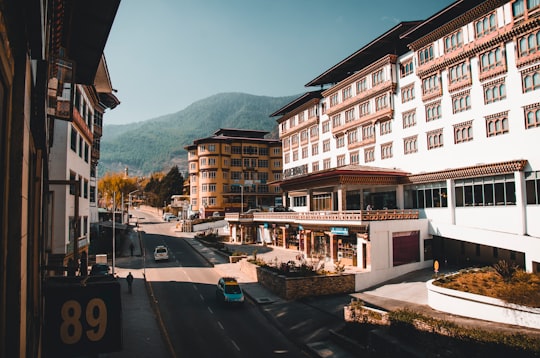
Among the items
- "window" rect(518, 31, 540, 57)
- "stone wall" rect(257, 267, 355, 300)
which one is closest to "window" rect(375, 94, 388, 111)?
"window" rect(518, 31, 540, 57)

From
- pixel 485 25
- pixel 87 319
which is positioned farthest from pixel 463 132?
pixel 87 319

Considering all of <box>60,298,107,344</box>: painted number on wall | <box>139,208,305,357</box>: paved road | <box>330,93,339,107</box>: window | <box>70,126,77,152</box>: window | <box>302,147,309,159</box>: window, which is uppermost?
<box>330,93,339,107</box>: window

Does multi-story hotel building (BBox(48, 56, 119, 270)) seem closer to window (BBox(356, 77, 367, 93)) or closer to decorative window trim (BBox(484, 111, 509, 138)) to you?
decorative window trim (BBox(484, 111, 509, 138))

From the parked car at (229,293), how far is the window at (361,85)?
92.1ft

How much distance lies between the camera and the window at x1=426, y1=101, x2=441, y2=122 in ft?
119

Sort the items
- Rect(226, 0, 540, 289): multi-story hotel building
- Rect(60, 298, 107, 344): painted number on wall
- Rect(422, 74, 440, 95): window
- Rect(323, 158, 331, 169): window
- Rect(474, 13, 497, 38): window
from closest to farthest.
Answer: Rect(60, 298, 107, 344): painted number on wall < Rect(226, 0, 540, 289): multi-story hotel building < Rect(474, 13, 497, 38): window < Rect(422, 74, 440, 95): window < Rect(323, 158, 331, 169): window

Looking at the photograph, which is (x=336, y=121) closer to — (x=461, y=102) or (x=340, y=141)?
(x=340, y=141)

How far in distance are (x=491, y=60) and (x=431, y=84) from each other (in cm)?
643

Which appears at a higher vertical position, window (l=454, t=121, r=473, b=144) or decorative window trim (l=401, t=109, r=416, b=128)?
decorative window trim (l=401, t=109, r=416, b=128)

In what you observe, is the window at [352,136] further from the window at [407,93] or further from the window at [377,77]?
the window at [407,93]

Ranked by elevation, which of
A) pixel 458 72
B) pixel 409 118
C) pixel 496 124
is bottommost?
pixel 496 124

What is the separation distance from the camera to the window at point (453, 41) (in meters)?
33.5

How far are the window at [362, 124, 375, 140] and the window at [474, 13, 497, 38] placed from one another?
15.2 m

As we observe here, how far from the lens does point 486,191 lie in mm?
31547
